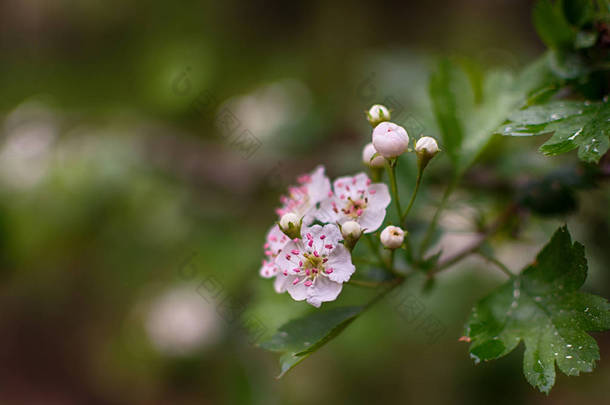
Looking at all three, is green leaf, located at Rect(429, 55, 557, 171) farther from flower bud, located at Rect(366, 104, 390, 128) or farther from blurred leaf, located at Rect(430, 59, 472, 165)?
flower bud, located at Rect(366, 104, 390, 128)

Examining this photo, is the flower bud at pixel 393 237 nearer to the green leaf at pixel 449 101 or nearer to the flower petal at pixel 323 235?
the flower petal at pixel 323 235

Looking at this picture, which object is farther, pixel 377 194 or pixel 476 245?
pixel 476 245

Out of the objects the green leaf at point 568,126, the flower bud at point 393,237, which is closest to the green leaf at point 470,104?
the green leaf at point 568,126

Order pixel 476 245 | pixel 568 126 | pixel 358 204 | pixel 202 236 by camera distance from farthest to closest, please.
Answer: pixel 202 236 < pixel 476 245 < pixel 358 204 < pixel 568 126

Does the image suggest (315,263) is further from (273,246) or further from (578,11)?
(578,11)

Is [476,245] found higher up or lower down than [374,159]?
lower down

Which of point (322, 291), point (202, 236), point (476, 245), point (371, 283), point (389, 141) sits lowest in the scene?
point (202, 236)

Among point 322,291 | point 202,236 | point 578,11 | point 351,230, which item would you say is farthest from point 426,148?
point 202,236
